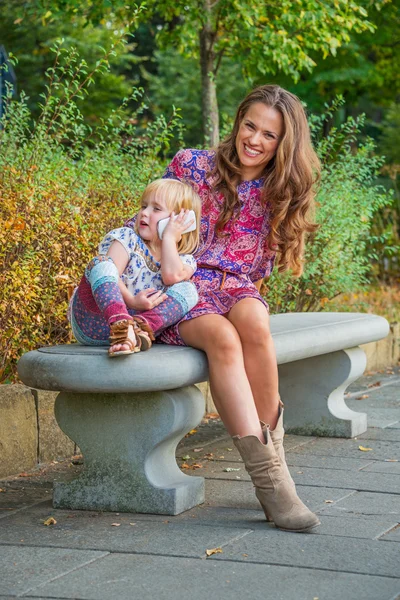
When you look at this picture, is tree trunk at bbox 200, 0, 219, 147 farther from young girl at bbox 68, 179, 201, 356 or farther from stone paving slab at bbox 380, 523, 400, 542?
stone paving slab at bbox 380, 523, 400, 542

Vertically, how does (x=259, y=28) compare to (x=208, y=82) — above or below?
above

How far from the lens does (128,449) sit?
343 cm

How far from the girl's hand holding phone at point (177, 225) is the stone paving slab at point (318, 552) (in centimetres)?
111

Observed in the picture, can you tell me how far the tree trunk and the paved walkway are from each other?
12.7 ft

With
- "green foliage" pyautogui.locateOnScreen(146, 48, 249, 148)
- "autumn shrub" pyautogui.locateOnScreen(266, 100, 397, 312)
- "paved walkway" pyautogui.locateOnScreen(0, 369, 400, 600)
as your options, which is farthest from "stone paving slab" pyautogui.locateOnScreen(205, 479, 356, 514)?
"green foliage" pyautogui.locateOnScreen(146, 48, 249, 148)

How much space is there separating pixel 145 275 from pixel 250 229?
1.86 ft

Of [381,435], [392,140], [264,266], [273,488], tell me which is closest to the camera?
[273,488]

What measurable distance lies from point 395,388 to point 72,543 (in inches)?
149

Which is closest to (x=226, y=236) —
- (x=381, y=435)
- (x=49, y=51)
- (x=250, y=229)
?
(x=250, y=229)

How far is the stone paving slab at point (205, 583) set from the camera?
2.58 metres

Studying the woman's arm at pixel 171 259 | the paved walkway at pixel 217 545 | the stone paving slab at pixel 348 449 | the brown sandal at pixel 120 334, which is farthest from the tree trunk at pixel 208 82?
the brown sandal at pixel 120 334

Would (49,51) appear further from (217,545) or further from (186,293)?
(217,545)

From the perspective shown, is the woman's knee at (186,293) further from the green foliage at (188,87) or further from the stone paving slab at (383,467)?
the green foliage at (188,87)

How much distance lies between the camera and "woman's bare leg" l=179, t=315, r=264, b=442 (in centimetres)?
330
